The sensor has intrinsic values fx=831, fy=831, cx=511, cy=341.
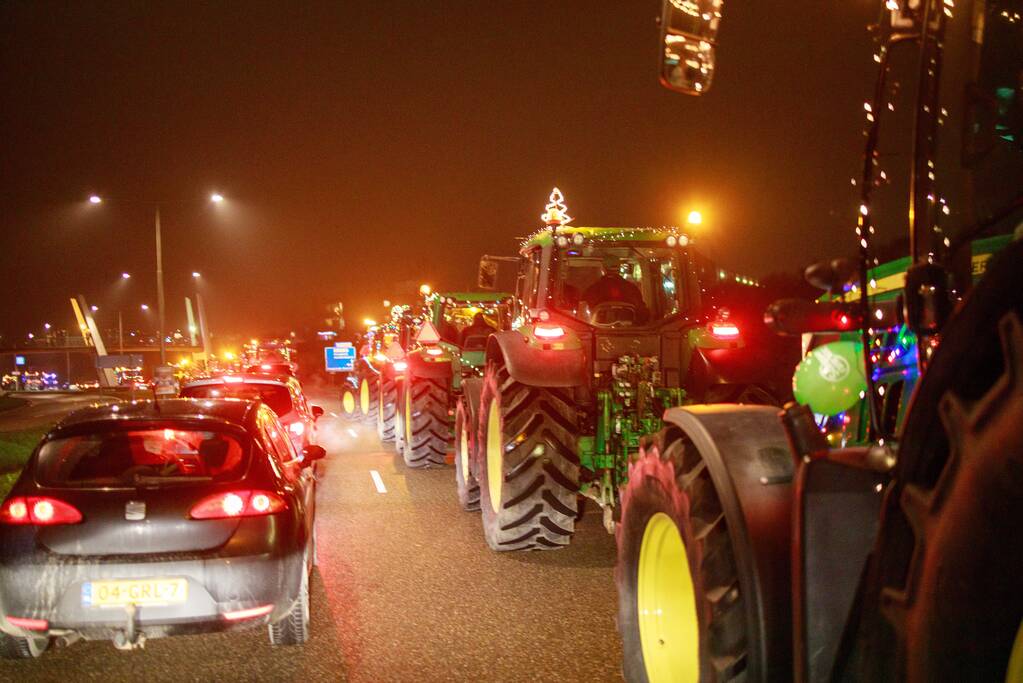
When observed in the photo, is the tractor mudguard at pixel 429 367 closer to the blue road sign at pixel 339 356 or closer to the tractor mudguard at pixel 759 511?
the tractor mudguard at pixel 759 511

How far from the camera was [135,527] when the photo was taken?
4582 millimetres

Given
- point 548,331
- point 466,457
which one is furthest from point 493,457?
point 466,457

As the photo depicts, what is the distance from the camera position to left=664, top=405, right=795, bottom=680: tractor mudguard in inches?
105

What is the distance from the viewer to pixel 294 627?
5156mm

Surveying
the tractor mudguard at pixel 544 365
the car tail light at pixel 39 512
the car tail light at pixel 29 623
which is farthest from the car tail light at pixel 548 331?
the car tail light at pixel 29 623

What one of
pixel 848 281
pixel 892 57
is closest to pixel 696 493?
pixel 848 281

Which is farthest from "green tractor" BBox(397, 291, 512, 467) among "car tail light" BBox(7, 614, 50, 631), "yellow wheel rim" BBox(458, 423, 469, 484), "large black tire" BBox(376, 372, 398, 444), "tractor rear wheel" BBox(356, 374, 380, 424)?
"car tail light" BBox(7, 614, 50, 631)

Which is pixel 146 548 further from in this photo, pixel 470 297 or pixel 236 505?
pixel 470 297

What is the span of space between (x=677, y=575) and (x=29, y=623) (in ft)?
11.4

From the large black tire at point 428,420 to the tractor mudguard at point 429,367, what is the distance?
0.20 feet

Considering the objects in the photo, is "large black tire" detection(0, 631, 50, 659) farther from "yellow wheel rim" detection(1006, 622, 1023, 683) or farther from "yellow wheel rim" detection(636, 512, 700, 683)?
"yellow wheel rim" detection(1006, 622, 1023, 683)

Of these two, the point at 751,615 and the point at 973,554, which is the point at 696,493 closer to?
the point at 751,615

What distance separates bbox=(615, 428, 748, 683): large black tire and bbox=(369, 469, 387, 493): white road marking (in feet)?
24.8

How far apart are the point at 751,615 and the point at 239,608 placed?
9.98 feet
